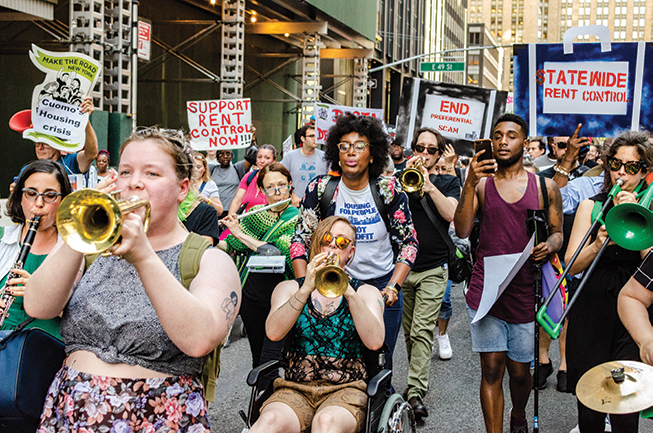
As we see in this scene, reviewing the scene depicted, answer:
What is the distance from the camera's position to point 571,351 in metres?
3.98

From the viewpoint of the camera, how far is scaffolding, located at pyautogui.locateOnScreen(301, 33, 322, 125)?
22.8 metres

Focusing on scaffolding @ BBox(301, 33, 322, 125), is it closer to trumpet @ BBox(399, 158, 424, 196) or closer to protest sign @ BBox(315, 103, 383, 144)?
protest sign @ BBox(315, 103, 383, 144)

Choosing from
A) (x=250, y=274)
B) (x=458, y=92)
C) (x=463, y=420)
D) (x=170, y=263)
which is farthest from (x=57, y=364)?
(x=458, y=92)

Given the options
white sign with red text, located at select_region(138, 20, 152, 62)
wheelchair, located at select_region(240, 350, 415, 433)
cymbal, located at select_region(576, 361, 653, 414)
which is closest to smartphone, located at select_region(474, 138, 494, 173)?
wheelchair, located at select_region(240, 350, 415, 433)

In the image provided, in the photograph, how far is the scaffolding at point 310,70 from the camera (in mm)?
22828

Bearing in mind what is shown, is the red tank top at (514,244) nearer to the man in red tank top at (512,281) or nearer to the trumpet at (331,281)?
the man in red tank top at (512,281)

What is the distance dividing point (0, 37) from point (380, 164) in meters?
13.8

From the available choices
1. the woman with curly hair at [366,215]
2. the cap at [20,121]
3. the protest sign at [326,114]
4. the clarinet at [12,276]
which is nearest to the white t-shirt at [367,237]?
the woman with curly hair at [366,215]

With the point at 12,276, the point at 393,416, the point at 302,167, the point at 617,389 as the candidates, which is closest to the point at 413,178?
the point at 393,416

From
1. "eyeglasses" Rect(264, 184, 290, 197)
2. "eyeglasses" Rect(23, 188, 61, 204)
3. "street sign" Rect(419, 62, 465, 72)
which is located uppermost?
"street sign" Rect(419, 62, 465, 72)

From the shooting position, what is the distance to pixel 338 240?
12.2 ft

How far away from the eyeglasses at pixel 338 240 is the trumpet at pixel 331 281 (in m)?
0.45

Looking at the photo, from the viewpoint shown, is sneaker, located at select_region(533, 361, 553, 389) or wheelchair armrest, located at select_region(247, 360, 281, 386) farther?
sneaker, located at select_region(533, 361, 553, 389)

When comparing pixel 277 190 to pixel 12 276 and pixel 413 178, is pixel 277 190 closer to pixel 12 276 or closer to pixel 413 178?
pixel 413 178
